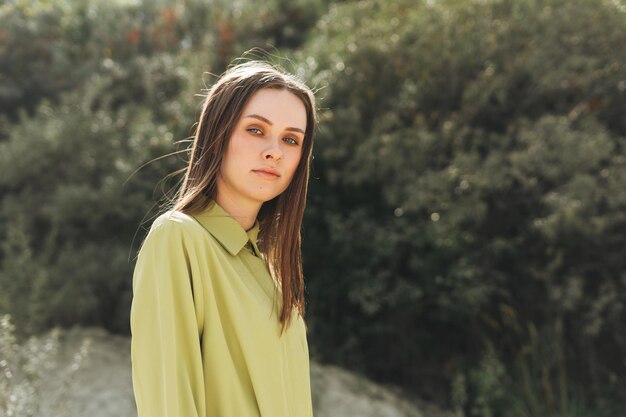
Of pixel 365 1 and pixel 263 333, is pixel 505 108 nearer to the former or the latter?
pixel 365 1

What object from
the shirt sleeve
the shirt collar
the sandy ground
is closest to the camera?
the shirt sleeve

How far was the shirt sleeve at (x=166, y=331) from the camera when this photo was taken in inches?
59.9

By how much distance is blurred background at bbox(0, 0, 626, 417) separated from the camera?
16.1ft

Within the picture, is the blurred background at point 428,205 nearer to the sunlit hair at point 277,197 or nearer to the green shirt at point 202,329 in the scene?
the sunlit hair at point 277,197

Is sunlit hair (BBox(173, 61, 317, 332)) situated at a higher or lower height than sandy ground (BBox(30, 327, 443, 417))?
higher

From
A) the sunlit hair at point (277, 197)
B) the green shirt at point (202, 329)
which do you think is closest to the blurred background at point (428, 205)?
the sunlit hair at point (277, 197)

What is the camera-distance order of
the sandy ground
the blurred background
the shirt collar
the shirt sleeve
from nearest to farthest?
the shirt sleeve
the shirt collar
the sandy ground
the blurred background

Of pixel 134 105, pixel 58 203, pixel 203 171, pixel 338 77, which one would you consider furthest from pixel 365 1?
pixel 203 171

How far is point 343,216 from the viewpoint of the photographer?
5.60 meters

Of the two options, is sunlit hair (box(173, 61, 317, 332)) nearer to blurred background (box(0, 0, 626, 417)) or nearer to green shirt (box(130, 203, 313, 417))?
green shirt (box(130, 203, 313, 417))

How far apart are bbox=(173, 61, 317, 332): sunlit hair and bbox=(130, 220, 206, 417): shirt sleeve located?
169mm

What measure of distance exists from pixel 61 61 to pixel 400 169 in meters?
3.59

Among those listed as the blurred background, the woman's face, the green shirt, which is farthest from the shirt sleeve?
the blurred background

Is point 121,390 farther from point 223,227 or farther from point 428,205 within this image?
point 223,227
